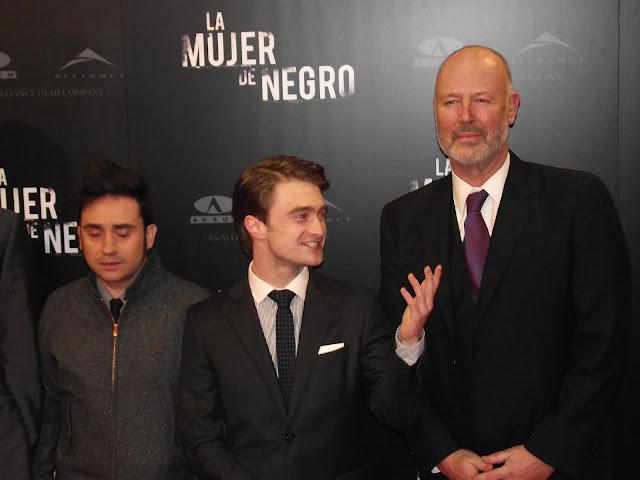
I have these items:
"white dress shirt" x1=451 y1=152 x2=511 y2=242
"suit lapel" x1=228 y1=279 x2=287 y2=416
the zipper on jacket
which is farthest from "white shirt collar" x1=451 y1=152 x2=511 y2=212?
the zipper on jacket

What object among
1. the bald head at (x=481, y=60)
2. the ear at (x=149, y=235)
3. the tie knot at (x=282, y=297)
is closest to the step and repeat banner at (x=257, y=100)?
the ear at (x=149, y=235)

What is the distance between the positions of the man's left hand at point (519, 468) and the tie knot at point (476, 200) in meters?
0.78

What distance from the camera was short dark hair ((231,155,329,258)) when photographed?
8.32 ft

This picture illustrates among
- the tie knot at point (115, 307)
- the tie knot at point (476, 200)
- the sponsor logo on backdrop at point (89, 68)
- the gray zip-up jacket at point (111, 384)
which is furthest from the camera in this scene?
the sponsor logo on backdrop at point (89, 68)

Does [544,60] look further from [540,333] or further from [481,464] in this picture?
[481,464]

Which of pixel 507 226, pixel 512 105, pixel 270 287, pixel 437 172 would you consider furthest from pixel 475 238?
pixel 437 172

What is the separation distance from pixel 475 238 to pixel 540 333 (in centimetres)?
37

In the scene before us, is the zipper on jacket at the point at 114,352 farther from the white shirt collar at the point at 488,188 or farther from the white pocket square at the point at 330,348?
the white shirt collar at the point at 488,188

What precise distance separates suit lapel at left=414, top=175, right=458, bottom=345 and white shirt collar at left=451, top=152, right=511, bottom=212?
0.10 feet

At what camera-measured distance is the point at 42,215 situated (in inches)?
137

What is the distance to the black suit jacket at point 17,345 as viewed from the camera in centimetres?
249

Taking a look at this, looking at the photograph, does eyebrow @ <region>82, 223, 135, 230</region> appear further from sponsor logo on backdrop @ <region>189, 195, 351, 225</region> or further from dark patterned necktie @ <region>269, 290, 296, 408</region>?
sponsor logo on backdrop @ <region>189, 195, 351, 225</region>

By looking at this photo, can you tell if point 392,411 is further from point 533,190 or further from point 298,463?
point 533,190

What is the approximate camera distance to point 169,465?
260 centimetres
